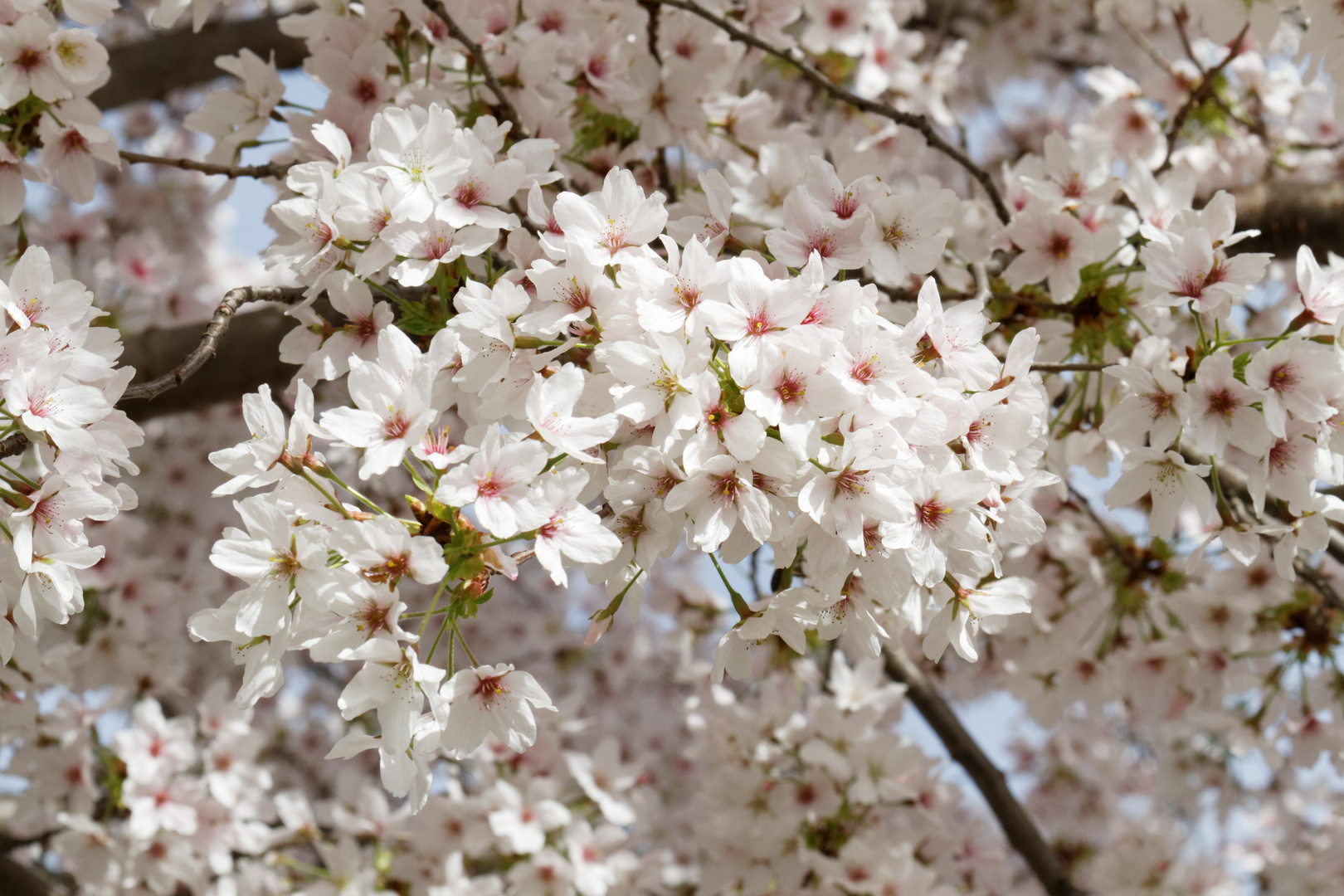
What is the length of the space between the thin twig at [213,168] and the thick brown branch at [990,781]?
6.55ft

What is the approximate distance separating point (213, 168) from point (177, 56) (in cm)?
224

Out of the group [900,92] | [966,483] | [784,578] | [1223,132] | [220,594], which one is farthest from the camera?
[220,594]

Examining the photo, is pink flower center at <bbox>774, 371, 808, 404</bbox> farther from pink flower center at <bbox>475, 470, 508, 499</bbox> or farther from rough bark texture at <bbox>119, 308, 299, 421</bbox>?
rough bark texture at <bbox>119, 308, 299, 421</bbox>

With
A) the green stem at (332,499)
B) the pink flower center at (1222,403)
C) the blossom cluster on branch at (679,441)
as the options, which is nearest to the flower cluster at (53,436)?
the blossom cluster on branch at (679,441)

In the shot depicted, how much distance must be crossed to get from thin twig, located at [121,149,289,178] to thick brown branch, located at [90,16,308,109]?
1.94 m

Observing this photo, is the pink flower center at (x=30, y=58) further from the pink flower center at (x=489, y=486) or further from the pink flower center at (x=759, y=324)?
the pink flower center at (x=759, y=324)

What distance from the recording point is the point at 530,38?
7.11 ft

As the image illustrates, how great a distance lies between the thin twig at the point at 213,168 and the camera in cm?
204

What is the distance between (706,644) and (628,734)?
1.08m

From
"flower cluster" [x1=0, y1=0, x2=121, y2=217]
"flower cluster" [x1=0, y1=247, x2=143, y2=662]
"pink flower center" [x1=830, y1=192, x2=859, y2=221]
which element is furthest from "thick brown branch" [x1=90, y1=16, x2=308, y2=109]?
"pink flower center" [x1=830, y1=192, x2=859, y2=221]

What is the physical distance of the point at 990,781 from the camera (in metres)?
3.10

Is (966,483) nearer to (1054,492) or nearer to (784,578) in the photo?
(784,578)

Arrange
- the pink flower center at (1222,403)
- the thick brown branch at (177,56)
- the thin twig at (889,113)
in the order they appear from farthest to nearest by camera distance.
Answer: the thick brown branch at (177,56)
the thin twig at (889,113)
the pink flower center at (1222,403)

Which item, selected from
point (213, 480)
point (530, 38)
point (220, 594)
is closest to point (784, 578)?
point (530, 38)
